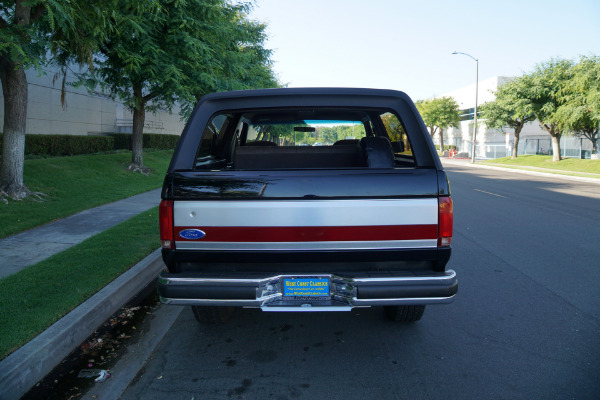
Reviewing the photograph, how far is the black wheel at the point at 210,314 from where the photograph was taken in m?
3.91

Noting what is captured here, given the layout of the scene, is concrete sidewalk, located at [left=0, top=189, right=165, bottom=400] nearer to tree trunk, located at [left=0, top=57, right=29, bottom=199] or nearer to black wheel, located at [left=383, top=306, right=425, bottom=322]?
tree trunk, located at [left=0, top=57, right=29, bottom=199]

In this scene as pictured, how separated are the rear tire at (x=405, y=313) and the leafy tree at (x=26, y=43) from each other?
593cm

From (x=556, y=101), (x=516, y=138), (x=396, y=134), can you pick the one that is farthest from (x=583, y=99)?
(x=396, y=134)

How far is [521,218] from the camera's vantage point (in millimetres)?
9812

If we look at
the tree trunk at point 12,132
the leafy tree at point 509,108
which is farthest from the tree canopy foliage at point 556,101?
the tree trunk at point 12,132

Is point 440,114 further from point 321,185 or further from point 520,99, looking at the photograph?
point 321,185

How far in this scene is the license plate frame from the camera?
3062 mm

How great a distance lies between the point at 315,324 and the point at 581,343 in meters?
2.24

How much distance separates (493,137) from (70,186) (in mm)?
58696

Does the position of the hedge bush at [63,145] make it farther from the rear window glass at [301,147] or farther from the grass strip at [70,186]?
the rear window glass at [301,147]

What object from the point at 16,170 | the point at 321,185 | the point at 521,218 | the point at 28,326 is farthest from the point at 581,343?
the point at 16,170

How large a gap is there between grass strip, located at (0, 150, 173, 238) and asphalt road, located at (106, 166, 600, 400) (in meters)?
5.22

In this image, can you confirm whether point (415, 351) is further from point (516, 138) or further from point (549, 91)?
point (516, 138)

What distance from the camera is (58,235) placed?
7.09 metres
